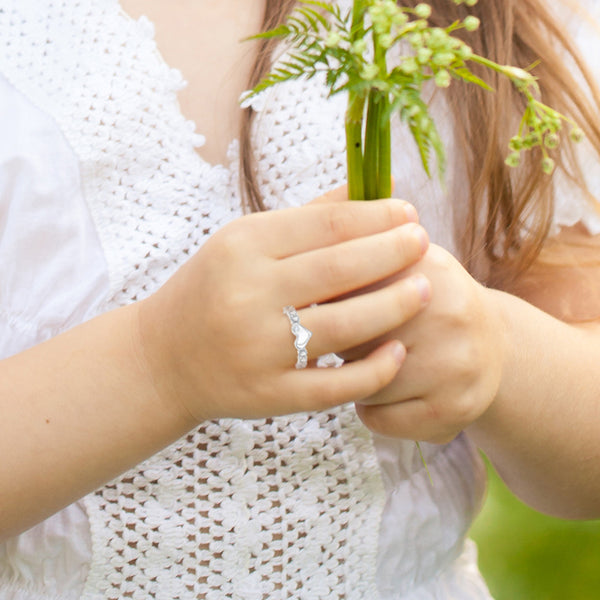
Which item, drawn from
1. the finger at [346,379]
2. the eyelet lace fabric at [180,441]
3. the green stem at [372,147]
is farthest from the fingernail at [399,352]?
the eyelet lace fabric at [180,441]

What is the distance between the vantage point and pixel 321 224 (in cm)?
51

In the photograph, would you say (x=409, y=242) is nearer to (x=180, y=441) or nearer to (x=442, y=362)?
(x=442, y=362)

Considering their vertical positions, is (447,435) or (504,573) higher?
(447,435)

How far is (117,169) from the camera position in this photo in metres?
0.72

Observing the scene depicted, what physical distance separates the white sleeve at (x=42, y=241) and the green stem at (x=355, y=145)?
31 centimetres

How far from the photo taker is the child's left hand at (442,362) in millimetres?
530

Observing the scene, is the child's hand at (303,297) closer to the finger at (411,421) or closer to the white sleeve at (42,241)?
the finger at (411,421)

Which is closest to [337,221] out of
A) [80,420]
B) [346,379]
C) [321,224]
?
[321,224]

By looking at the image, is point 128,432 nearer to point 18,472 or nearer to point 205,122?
point 18,472

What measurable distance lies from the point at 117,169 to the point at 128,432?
0.94 ft

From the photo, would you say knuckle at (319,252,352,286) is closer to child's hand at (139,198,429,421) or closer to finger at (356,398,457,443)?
child's hand at (139,198,429,421)

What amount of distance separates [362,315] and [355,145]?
0.12m

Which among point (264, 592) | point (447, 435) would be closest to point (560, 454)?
point (447, 435)

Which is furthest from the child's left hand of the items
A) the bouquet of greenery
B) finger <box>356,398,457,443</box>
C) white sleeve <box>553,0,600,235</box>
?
white sleeve <box>553,0,600,235</box>
